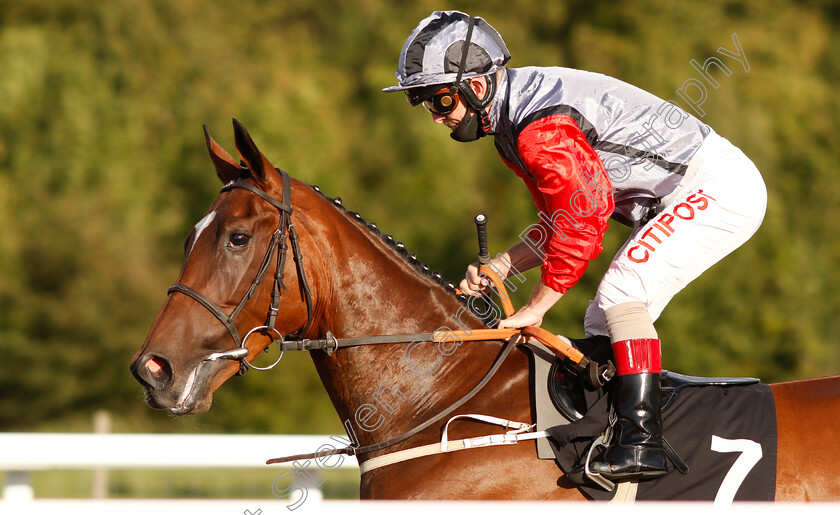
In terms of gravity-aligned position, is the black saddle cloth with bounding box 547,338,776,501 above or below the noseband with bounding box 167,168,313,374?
below

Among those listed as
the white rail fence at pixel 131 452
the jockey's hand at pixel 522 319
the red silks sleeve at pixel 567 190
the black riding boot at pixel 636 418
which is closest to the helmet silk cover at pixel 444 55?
the red silks sleeve at pixel 567 190

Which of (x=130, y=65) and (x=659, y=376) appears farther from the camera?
(x=130, y=65)

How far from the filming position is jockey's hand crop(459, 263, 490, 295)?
3.60 meters

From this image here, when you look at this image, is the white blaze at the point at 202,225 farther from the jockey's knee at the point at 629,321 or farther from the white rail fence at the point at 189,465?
the jockey's knee at the point at 629,321

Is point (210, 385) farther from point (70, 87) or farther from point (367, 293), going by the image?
point (70, 87)

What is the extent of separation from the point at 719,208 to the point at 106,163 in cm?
2641

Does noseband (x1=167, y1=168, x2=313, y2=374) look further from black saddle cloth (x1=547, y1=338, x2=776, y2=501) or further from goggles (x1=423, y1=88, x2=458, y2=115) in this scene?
black saddle cloth (x1=547, y1=338, x2=776, y2=501)

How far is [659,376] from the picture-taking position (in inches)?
116

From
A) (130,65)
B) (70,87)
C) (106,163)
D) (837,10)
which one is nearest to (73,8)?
(130,65)

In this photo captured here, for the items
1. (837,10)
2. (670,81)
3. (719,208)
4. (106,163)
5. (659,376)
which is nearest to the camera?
(659,376)

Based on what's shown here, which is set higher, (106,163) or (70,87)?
(70,87)

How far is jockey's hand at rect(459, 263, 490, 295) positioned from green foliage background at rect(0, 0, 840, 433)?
1247 cm

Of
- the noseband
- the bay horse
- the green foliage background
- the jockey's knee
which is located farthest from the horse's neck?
the green foliage background

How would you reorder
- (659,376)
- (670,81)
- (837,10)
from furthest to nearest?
(837,10)
(670,81)
(659,376)
